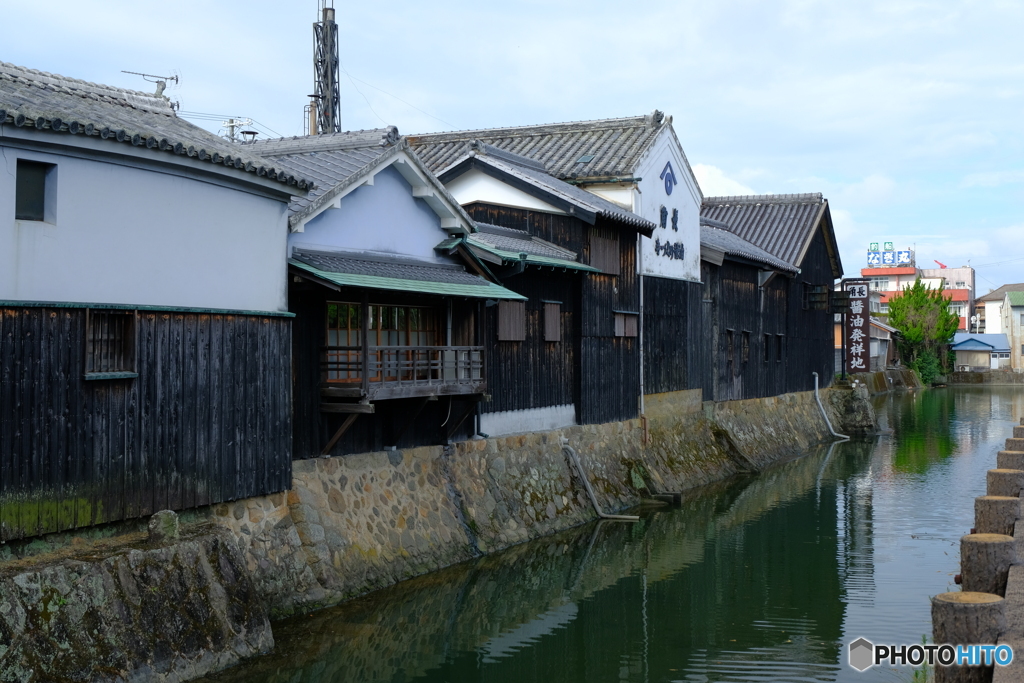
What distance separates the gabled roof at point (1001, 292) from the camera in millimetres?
89544

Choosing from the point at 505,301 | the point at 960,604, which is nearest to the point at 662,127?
the point at 505,301

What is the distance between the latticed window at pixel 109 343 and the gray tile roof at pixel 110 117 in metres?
2.06

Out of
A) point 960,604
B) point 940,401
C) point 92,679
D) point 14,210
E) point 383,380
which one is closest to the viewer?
point 960,604

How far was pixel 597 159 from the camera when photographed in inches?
1035

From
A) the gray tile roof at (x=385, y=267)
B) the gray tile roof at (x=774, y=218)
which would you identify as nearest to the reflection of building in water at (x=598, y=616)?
the gray tile roof at (x=385, y=267)

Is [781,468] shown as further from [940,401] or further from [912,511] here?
[940,401]

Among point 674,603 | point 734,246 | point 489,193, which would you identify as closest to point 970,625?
point 674,603

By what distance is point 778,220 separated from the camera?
4153 cm

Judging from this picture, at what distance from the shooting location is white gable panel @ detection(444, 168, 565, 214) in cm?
2238

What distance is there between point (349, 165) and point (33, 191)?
6.36 meters

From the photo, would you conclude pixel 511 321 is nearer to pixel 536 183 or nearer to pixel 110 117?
pixel 536 183

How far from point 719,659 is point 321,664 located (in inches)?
206

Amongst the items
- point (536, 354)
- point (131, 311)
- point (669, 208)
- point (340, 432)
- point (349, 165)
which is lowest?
point (340, 432)

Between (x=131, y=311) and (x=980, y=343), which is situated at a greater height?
(x=980, y=343)
